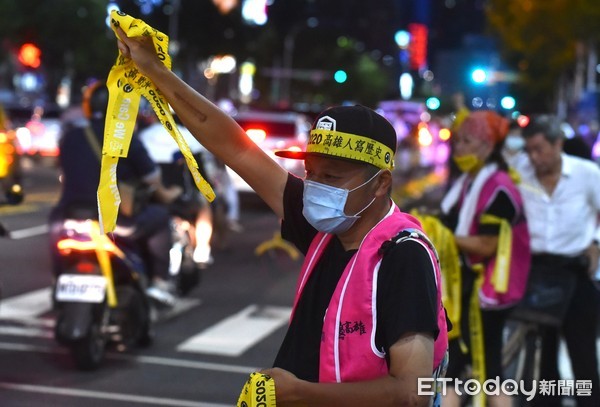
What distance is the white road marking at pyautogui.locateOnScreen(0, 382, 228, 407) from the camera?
8344 millimetres

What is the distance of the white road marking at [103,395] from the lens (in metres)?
8.34

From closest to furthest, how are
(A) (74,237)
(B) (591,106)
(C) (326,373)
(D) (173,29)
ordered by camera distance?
(C) (326,373), (A) (74,237), (B) (591,106), (D) (173,29)

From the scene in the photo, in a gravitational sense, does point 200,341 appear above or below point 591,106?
below

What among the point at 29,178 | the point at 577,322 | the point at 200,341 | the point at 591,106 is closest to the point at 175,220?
the point at 200,341

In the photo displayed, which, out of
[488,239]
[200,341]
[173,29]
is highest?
[173,29]

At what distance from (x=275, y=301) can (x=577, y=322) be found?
6.10 m

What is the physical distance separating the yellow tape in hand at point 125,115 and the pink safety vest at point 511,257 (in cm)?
309

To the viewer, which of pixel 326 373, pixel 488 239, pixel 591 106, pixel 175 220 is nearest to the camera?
pixel 326 373

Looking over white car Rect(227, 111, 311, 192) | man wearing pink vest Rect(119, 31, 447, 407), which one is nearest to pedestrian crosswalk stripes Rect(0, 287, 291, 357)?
man wearing pink vest Rect(119, 31, 447, 407)

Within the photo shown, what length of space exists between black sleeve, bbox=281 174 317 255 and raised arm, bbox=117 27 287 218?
31 mm

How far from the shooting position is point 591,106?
4319 cm

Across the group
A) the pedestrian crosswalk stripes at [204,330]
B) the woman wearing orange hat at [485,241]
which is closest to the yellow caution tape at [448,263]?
the woman wearing orange hat at [485,241]

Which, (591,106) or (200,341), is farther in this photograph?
(591,106)

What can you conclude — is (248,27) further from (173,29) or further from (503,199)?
(503,199)
